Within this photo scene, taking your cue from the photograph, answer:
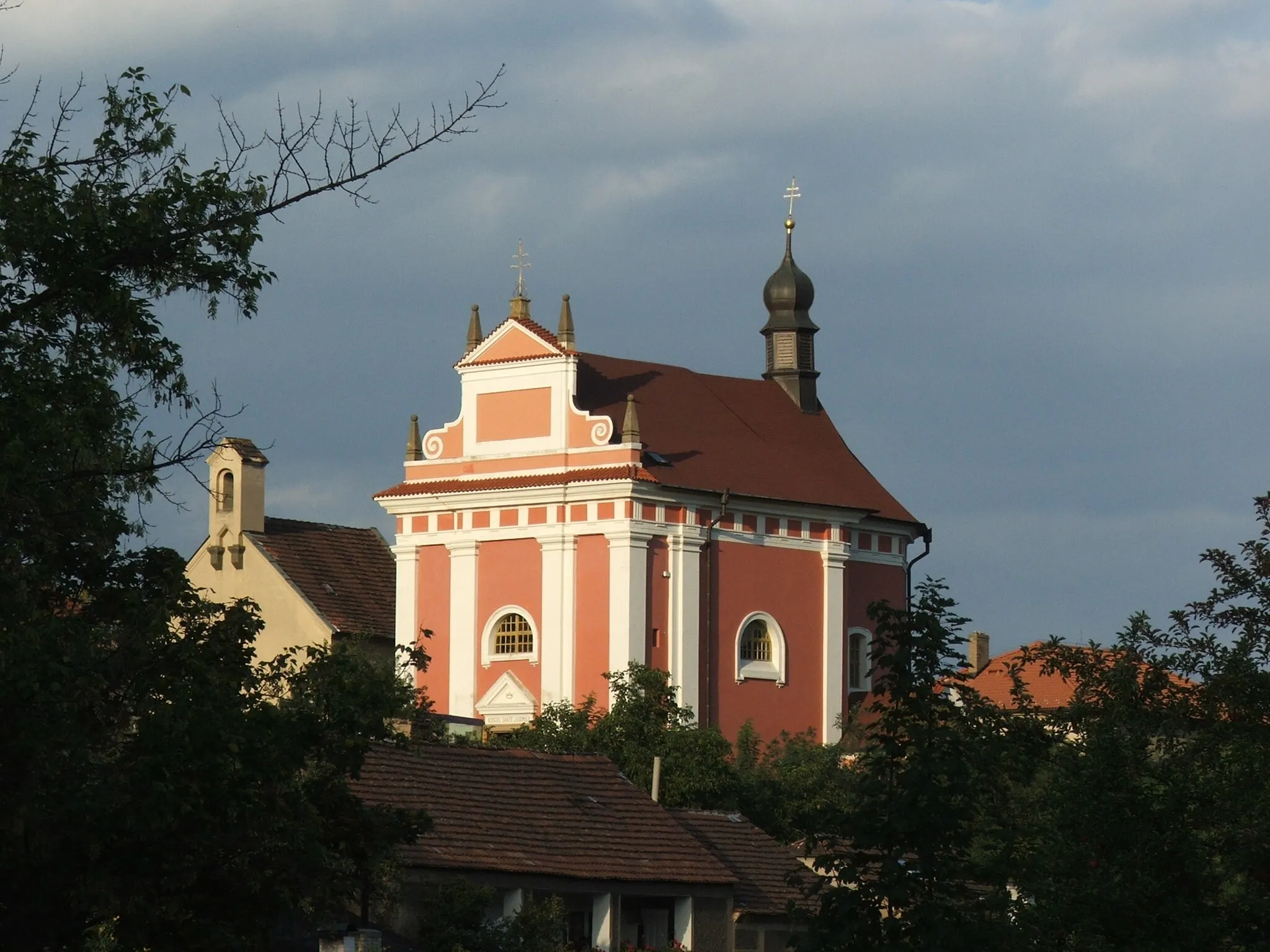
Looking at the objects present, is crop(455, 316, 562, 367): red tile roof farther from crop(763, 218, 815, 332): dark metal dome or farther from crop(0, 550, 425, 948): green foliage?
crop(0, 550, 425, 948): green foliage

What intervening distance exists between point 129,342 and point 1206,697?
8.77 m

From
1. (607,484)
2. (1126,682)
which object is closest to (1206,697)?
(1126,682)

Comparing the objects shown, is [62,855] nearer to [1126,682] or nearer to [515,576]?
[1126,682]

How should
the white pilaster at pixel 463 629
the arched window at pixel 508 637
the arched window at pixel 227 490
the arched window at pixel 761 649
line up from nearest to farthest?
the arched window at pixel 508 637 < the white pilaster at pixel 463 629 < the arched window at pixel 761 649 < the arched window at pixel 227 490

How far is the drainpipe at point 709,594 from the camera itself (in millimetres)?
58500

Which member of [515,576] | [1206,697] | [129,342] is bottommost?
[1206,697]

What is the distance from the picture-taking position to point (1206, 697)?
840 inches

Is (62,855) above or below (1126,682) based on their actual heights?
below

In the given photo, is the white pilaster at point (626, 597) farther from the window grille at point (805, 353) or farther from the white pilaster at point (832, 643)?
the window grille at point (805, 353)

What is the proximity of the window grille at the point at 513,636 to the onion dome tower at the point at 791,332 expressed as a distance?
10.7 meters

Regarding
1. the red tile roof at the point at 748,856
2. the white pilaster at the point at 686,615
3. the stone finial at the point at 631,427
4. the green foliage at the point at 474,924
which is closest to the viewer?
the green foliage at the point at 474,924

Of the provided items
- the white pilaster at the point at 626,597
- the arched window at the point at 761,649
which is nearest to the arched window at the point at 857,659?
the arched window at the point at 761,649

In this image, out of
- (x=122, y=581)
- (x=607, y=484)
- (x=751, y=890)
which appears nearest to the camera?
(x=122, y=581)

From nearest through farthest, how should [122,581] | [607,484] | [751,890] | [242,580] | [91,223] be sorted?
[91,223] < [122,581] < [751,890] < [607,484] < [242,580]
